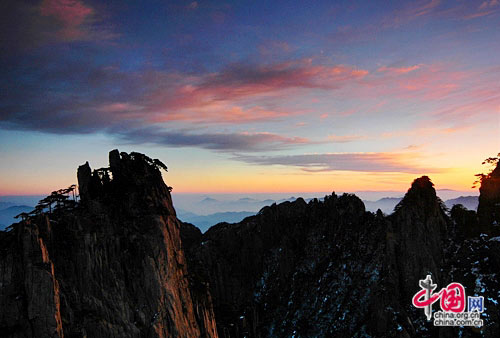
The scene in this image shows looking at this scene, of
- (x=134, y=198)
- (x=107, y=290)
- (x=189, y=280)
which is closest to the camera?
(x=107, y=290)

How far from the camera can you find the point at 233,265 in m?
113

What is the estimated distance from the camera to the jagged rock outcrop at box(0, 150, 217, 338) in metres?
34.9

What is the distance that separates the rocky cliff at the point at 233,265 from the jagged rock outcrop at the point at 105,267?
0.45 feet

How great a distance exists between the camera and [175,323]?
154ft

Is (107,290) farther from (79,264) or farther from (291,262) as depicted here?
(291,262)

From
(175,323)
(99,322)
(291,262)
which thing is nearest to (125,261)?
(99,322)

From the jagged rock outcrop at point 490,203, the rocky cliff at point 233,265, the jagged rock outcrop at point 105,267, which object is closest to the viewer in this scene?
the jagged rock outcrop at point 105,267

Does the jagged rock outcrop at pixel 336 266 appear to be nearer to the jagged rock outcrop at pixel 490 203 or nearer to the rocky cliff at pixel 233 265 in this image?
the rocky cliff at pixel 233 265

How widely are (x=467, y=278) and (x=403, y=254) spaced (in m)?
13.8

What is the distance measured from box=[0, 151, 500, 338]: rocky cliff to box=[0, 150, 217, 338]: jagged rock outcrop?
0.45ft

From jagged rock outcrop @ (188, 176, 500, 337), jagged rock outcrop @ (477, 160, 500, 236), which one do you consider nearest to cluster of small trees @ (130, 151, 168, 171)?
jagged rock outcrop @ (188, 176, 500, 337)

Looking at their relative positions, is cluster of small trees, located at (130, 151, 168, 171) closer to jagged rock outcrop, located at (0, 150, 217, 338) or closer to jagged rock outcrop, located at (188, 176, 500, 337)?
jagged rock outcrop, located at (0, 150, 217, 338)

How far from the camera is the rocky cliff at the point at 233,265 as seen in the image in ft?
124

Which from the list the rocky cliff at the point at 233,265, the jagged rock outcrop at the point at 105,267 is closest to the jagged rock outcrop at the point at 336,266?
the rocky cliff at the point at 233,265
